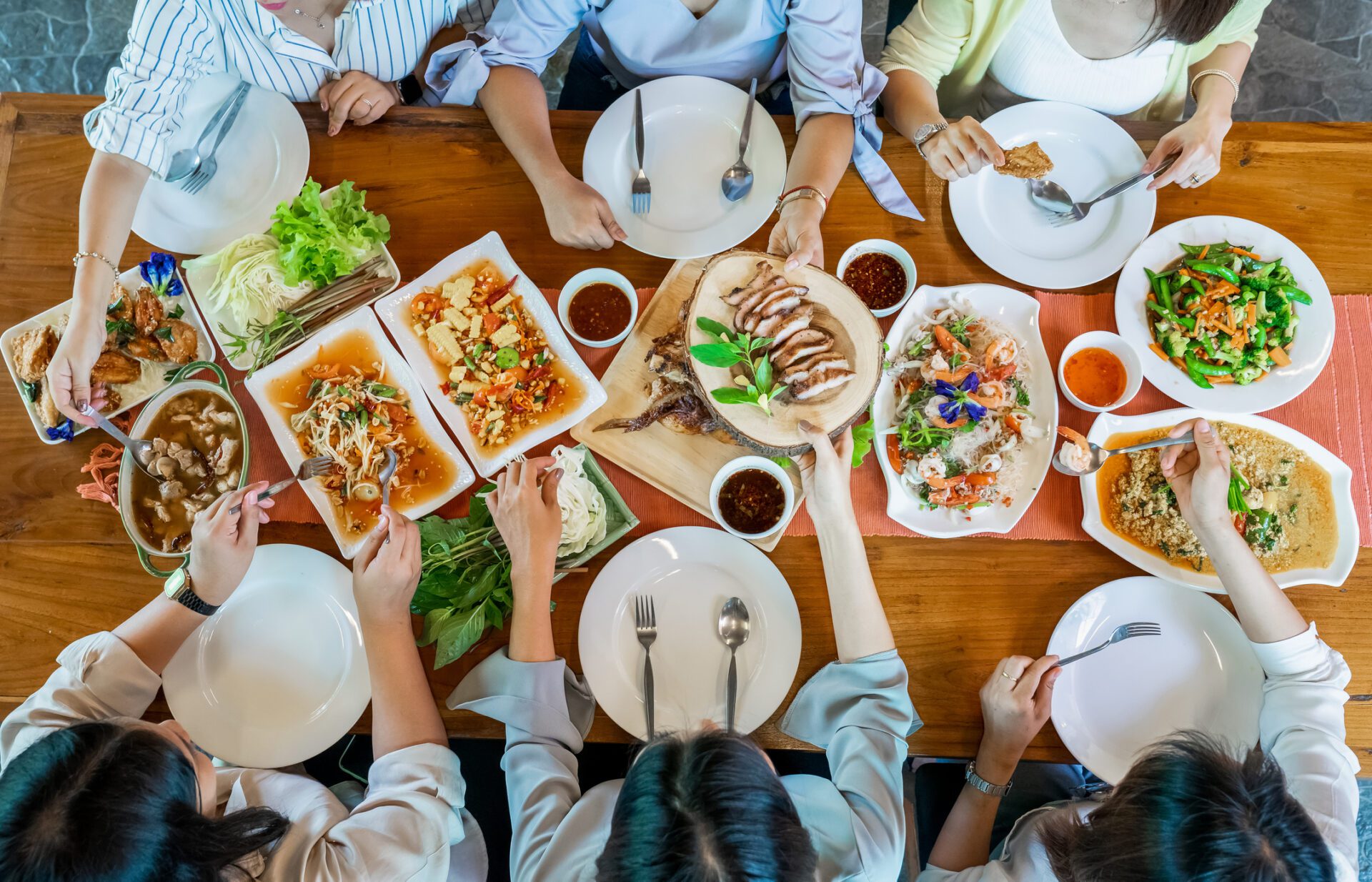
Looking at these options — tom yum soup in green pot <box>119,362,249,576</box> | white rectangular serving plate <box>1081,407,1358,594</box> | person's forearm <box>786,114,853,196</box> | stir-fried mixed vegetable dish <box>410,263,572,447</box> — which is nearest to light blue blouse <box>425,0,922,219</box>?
person's forearm <box>786,114,853,196</box>

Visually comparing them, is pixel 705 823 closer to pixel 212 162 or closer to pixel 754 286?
pixel 754 286

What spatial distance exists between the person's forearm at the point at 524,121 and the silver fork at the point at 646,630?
140 centimetres

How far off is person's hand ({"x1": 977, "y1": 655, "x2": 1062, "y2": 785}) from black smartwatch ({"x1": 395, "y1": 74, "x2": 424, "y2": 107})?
309cm

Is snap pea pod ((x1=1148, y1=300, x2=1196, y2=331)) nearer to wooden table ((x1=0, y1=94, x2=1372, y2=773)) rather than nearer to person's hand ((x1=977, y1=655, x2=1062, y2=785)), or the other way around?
wooden table ((x1=0, y1=94, x2=1372, y2=773))

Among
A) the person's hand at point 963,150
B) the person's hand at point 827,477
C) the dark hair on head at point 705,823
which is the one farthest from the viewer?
the person's hand at point 963,150

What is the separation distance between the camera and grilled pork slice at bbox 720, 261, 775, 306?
213 cm

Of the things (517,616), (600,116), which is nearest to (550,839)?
(517,616)

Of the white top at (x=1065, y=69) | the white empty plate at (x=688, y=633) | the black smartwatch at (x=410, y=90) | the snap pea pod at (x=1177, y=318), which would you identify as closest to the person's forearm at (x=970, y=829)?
the white empty plate at (x=688, y=633)

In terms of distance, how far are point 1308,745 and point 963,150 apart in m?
2.06

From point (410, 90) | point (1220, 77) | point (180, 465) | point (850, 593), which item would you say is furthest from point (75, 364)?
point (1220, 77)

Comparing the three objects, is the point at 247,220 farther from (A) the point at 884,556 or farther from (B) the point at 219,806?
(A) the point at 884,556

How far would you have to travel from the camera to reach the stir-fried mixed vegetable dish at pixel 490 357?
231 centimetres

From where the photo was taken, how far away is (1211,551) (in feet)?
7.02

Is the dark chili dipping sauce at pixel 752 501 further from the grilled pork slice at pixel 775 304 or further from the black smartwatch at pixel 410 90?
the black smartwatch at pixel 410 90
